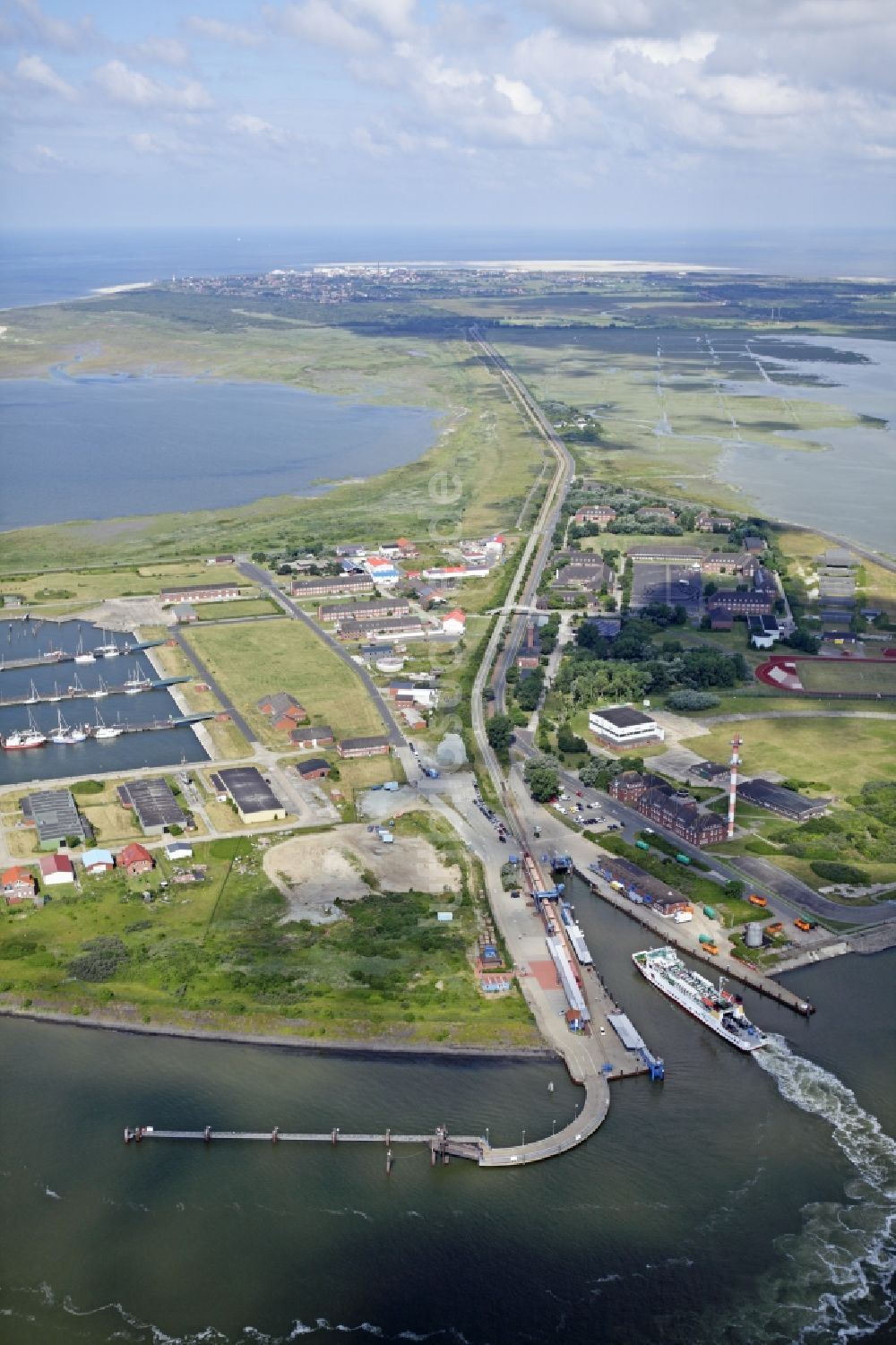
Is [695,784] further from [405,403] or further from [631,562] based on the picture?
[405,403]

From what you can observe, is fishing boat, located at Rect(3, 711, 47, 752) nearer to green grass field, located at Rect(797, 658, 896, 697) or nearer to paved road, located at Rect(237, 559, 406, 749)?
paved road, located at Rect(237, 559, 406, 749)

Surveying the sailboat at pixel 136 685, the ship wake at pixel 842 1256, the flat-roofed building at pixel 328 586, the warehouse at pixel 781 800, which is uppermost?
the warehouse at pixel 781 800

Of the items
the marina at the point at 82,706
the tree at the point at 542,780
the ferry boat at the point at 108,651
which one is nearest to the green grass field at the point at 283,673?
the marina at the point at 82,706

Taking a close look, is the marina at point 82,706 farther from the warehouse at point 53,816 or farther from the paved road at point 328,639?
the paved road at point 328,639

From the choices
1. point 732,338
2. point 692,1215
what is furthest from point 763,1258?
point 732,338

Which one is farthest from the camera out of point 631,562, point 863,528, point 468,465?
point 468,465

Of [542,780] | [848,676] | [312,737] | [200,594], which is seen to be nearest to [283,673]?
[312,737]
